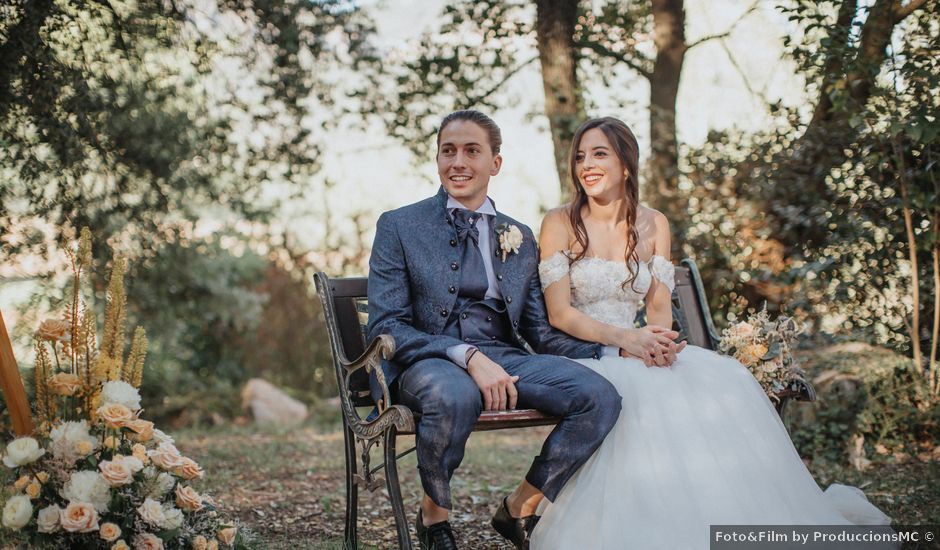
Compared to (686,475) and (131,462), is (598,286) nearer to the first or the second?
(686,475)

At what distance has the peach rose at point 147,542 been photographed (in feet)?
8.72

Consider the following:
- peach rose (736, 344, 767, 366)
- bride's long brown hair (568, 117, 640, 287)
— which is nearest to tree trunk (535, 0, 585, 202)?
bride's long brown hair (568, 117, 640, 287)

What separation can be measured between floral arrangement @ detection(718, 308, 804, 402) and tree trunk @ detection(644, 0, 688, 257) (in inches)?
148

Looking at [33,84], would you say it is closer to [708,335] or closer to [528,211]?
[708,335]

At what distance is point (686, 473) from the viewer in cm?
316

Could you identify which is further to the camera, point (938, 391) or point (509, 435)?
point (509, 435)

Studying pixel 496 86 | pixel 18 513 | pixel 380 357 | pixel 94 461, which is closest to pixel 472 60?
pixel 496 86

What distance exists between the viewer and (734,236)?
7387 millimetres

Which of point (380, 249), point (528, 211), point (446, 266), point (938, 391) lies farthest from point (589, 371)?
point (528, 211)

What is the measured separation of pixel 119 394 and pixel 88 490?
0.31 metres

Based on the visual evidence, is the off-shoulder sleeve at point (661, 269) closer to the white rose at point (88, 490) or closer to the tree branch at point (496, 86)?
the white rose at point (88, 490)

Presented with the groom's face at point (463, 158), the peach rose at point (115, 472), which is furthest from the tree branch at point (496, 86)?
the peach rose at point (115, 472)

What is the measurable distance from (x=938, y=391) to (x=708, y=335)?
2.13 meters

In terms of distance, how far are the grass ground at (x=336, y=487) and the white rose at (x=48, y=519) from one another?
4.73 feet
